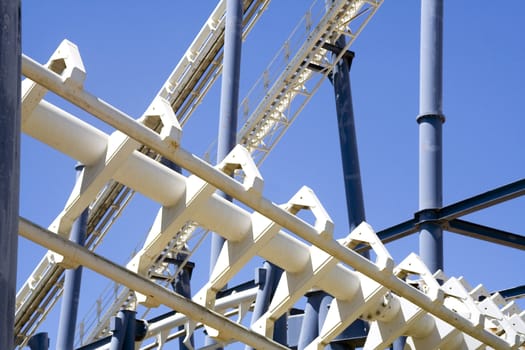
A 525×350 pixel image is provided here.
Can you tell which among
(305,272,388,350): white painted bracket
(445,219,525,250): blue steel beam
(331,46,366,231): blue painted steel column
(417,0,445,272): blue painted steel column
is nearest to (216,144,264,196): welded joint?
(305,272,388,350): white painted bracket

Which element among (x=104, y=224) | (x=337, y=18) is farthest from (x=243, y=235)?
(x=104, y=224)

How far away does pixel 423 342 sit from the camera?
775 cm

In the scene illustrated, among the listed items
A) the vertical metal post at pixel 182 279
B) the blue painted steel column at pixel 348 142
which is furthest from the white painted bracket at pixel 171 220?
the vertical metal post at pixel 182 279

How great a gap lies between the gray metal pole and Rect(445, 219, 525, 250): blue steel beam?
7197 mm

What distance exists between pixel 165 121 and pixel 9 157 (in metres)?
3.15

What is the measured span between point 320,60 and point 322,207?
26.8 ft

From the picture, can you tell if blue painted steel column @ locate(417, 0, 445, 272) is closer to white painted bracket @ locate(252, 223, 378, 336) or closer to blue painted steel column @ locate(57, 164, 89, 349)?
white painted bracket @ locate(252, 223, 378, 336)

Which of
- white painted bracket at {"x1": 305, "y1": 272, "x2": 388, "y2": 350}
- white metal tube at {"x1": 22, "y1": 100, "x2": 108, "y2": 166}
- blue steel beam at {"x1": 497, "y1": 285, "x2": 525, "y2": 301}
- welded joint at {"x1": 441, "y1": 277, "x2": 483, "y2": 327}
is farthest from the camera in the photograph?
blue steel beam at {"x1": 497, "y1": 285, "x2": 525, "y2": 301}

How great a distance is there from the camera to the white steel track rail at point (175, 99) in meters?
15.8

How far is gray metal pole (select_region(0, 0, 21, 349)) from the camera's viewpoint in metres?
2.32

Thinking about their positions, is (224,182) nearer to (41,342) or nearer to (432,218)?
(41,342)

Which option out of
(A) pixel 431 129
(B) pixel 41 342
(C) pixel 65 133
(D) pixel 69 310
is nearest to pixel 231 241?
(C) pixel 65 133

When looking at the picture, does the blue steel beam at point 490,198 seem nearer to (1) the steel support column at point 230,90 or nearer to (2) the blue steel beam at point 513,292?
(2) the blue steel beam at point 513,292

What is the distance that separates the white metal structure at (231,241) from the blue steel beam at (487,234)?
0.84 m
